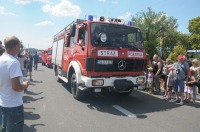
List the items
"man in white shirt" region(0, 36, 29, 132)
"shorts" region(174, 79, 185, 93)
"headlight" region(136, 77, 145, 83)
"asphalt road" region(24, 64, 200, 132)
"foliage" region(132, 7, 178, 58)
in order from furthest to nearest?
1. "foliage" region(132, 7, 178, 58)
2. "shorts" region(174, 79, 185, 93)
3. "headlight" region(136, 77, 145, 83)
4. "asphalt road" region(24, 64, 200, 132)
5. "man in white shirt" region(0, 36, 29, 132)

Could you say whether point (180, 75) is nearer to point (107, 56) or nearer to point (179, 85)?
point (179, 85)

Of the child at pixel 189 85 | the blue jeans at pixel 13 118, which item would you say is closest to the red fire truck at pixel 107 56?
the child at pixel 189 85

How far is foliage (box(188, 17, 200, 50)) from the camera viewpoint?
52031 mm

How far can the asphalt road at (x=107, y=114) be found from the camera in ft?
18.1

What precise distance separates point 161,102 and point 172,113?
4.91ft

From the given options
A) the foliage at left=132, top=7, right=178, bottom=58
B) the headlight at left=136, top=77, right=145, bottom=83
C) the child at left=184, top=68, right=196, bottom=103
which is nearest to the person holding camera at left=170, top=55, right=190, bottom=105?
the child at left=184, top=68, right=196, bottom=103

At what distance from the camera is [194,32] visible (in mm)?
55344

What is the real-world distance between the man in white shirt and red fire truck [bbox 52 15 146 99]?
4.01 m

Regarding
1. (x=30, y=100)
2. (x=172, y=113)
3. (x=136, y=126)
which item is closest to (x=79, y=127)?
(x=136, y=126)

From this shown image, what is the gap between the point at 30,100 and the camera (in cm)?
840

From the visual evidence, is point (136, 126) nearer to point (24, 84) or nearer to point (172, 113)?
point (172, 113)

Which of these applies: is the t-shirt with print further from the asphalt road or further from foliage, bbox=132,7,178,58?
foliage, bbox=132,7,178,58

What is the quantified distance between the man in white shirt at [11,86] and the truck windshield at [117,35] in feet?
14.2

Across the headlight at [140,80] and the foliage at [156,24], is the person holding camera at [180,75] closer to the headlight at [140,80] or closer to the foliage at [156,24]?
the headlight at [140,80]
